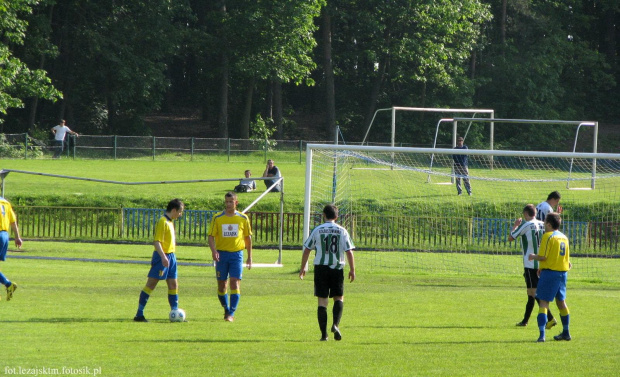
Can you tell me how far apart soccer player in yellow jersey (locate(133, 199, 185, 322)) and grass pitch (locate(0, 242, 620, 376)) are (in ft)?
1.18

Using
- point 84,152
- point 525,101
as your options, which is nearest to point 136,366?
point 84,152

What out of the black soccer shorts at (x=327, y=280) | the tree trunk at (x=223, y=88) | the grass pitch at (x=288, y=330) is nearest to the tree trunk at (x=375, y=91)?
the tree trunk at (x=223, y=88)

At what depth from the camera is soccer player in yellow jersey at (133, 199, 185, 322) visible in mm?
10977

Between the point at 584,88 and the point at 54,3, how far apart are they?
121ft

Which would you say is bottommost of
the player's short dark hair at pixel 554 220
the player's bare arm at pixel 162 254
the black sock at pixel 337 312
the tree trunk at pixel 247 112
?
the black sock at pixel 337 312

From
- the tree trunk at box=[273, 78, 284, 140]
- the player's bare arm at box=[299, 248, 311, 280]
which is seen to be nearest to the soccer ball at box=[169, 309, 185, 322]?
the player's bare arm at box=[299, 248, 311, 280]

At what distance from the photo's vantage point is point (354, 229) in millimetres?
24562

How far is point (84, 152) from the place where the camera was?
38781 mm

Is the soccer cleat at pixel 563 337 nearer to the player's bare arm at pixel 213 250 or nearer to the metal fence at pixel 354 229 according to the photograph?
the player's bare arm at pixel 213 250

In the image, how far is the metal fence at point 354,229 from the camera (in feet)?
77.0

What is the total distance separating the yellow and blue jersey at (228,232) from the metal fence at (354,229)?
11.4m

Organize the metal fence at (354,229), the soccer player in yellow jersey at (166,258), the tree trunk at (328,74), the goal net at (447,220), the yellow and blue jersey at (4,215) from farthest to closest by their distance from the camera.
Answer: the tree trunk at (328,74) < the metal fence at (354,229) < the goal net at (447,220) < the yellow and blue jersey at (4,215) < the soccer player in yellow jersey at (166,258)

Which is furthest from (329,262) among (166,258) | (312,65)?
(312,65)

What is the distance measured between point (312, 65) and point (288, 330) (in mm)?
40217
